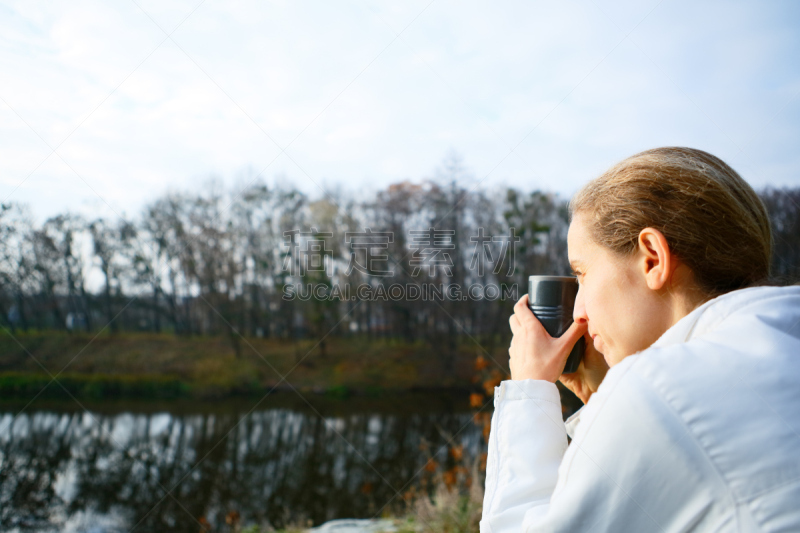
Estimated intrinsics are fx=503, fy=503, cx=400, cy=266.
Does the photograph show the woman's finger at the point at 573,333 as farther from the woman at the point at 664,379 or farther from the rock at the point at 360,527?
the rock at the point at 360,527

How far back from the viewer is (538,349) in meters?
1.05

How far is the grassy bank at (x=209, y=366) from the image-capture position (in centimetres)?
1176

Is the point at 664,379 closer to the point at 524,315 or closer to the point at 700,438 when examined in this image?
the point at 700,438

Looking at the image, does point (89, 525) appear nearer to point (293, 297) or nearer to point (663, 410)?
point (293, 297)

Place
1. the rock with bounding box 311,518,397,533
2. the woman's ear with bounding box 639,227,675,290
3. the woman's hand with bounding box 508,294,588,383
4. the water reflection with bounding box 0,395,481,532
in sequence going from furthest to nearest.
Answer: the water reflection with bounding box 0,395,481,532
the rock with bounding box 311,518,397,533
the woman's hand with bounding box 508,294,588,383
the woman's ear with bounding box 639,227,675,290

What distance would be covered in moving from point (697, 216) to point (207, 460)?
10.8 m

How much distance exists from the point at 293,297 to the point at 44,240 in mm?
5860

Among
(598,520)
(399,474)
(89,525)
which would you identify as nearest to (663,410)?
(598,520)

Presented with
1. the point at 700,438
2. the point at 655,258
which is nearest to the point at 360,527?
the point at 655,258

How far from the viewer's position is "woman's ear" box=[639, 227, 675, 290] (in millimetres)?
854

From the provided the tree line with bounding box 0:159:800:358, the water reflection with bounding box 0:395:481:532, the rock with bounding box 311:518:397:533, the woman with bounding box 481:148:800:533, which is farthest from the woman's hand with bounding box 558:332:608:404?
the tree line with bounding box 0:159:800:358

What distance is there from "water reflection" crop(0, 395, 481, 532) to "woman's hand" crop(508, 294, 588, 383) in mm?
7062

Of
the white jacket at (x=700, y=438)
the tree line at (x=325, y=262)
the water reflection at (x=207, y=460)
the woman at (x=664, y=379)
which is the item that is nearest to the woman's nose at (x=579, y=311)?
the woman at (x=664, y=379)

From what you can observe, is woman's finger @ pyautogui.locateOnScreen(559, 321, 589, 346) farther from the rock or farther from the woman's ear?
the rock
